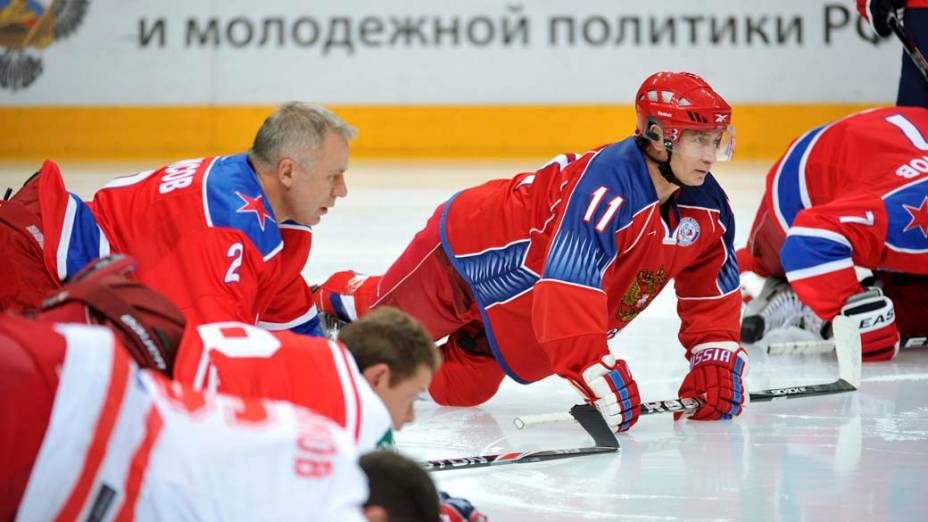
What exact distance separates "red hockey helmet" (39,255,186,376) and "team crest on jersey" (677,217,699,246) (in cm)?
173

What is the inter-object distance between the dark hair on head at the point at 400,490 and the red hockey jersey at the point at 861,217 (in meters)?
2.72

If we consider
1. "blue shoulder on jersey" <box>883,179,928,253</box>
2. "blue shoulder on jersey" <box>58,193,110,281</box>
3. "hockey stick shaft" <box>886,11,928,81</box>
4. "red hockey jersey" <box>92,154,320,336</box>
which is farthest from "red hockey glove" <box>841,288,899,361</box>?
"blue shoulder on jersey" <box>58,193,110,281</box>

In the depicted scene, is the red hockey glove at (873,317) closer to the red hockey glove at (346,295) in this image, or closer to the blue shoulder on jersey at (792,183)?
the blue shoulder on jersey at (792,183)

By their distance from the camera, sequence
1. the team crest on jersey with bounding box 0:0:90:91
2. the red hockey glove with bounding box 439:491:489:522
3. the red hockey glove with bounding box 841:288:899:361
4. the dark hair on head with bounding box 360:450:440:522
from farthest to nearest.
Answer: the team crest on jersey with bounding box 0:0:90:91 → the red hockey glove with bounding box 841:288:899:361 → the red hockey glove with bounding box 439:491:489:522 → the dark hair on head with bounding box 360:450:440:522

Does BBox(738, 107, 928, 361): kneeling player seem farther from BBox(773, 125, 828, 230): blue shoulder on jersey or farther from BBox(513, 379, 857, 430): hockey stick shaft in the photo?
BBox(513, 379, 857, 430): hockey stick shaft

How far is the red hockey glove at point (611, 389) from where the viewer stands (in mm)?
3264

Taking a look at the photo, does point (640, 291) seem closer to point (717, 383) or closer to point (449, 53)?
point (717, 383)

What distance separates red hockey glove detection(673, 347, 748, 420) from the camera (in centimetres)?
348

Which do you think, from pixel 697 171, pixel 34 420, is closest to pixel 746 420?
pixel 697 171

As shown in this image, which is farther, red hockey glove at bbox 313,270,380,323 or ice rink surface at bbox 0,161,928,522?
red hockey glove at bbox 313,270,380,323

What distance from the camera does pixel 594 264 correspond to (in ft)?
10.8

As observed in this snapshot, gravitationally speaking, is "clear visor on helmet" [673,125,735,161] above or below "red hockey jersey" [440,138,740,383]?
above

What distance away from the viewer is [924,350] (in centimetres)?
458

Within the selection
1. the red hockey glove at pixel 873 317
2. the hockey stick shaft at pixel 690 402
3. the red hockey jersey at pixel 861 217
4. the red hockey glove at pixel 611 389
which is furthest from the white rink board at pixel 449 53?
the red hockey glove at pixel 611 389
